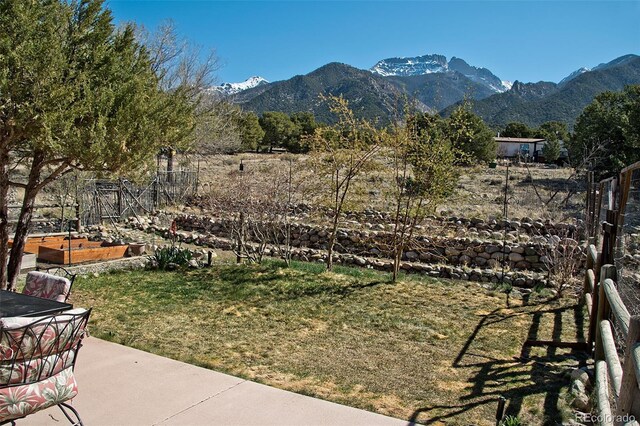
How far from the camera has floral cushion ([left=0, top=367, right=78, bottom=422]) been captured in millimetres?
2959

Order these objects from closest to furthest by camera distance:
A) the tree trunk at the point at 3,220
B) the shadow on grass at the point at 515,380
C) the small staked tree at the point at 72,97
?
the shadow on grass at the point at 515,380 < the small staked tree at the point at 72,97 < the tree trunk at the point at 3,220

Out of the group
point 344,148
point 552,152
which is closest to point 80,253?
point 344,148

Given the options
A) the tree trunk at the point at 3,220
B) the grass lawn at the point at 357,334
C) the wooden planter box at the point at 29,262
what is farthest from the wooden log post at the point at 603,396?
the wooden planter box at the point at 29,262

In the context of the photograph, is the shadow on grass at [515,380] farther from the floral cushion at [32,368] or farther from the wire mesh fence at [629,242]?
the floral cushion at [32,368]

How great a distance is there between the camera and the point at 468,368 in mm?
5160

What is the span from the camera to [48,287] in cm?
436

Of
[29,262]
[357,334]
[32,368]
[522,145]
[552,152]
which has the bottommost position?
[357,334]

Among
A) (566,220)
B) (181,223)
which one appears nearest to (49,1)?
(181,223)

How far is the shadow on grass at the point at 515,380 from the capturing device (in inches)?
165

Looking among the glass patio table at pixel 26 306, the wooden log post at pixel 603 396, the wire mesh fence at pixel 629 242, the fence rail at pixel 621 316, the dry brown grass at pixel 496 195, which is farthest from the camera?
the dry brown grass at pixel 496 195

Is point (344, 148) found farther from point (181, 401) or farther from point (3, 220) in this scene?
point (181, 401)

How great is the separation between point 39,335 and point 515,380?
3962 mm

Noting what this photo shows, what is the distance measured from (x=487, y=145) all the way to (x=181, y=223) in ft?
80.1

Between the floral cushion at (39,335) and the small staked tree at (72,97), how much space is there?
326cm
